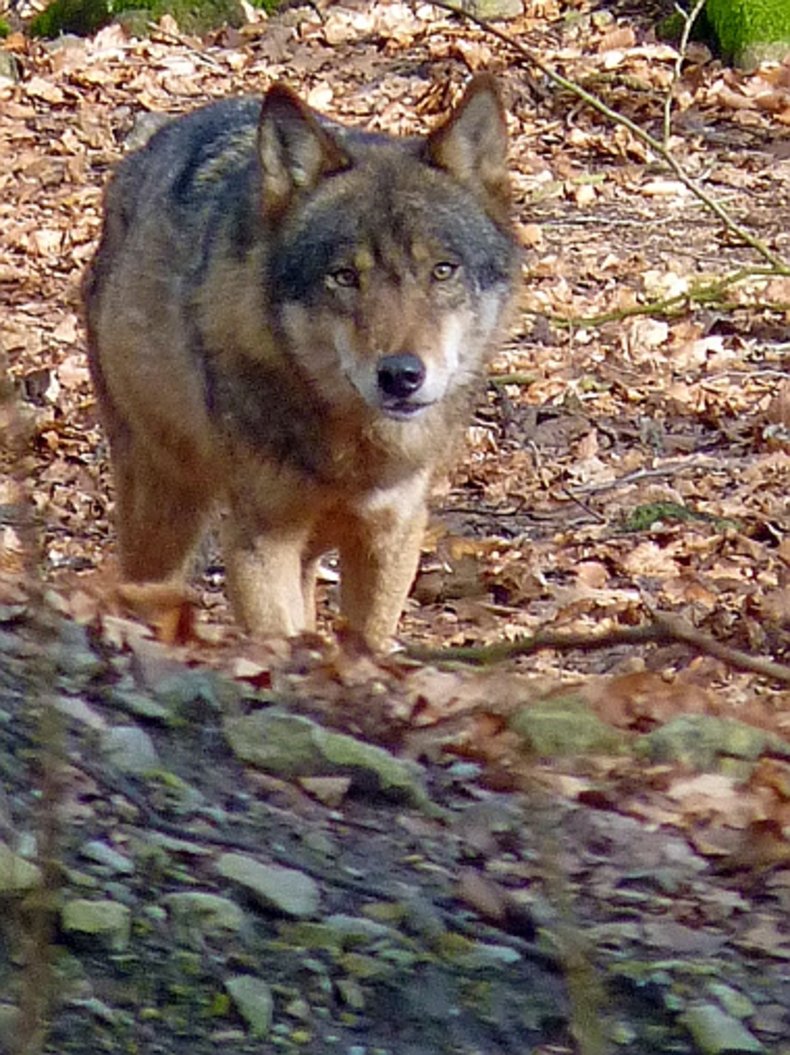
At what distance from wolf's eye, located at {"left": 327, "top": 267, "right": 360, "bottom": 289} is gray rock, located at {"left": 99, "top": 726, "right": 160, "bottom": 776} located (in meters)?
2.25

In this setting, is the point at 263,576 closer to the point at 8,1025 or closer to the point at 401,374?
the point at 401,374

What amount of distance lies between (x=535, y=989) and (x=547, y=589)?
424cm

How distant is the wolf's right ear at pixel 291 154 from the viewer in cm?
607

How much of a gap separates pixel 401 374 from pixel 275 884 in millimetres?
2474

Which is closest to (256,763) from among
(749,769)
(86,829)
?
(86,829)

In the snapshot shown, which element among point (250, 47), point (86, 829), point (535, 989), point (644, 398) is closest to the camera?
point (535, 989)

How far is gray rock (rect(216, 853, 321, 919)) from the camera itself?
3523 millimetres

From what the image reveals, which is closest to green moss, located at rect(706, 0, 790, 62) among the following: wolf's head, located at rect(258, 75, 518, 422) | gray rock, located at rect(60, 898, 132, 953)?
wolf's head, located at rect(258, 75, 518, 422)

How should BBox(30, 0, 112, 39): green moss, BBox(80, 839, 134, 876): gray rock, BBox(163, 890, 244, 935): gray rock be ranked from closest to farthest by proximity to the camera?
BBox(163, 890, 244, 935): gray rock, BBox(80, 839, 134, 876): gray rock, BBox(30, 0, 112, 39): green moss

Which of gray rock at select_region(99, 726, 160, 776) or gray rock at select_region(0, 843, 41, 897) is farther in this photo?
gray rock at select_region(99, 726, 160, 776)

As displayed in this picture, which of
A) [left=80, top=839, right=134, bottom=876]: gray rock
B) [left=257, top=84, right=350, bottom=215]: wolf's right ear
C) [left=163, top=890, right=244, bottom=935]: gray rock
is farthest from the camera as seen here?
[left=257, top=84, right=350, bottom=215]: wolf's right ear

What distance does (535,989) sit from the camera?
3383 mm

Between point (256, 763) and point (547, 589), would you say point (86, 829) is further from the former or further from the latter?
point (547, 589)

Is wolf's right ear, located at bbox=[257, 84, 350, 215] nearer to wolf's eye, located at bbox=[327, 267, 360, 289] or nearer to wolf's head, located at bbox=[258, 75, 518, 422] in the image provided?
wolf's head, located at bbox=[258, 75, 518, 422]
